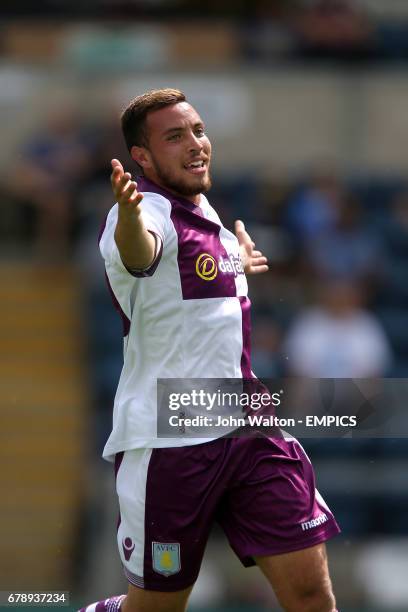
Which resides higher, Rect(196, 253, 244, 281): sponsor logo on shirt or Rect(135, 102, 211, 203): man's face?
Rect(135, 102, 211, 203): man's face

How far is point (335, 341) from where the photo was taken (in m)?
9.51

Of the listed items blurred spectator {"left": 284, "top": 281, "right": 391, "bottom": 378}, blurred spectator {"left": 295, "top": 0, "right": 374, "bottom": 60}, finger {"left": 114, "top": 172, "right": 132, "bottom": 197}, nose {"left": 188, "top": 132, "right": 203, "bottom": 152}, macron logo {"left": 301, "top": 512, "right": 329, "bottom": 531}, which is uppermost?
blurred spectator {"left": 295, "top": 0, "right": 374, "bottom": 60}

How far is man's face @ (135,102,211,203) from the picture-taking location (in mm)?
4773

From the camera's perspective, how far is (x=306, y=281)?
34.3 ft

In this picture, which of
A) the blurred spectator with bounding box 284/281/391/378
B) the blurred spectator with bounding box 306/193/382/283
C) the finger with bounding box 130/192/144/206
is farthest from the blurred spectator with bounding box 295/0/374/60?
the finger with bounding box 130/192/144/206

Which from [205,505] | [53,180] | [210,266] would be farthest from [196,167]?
[53,180]

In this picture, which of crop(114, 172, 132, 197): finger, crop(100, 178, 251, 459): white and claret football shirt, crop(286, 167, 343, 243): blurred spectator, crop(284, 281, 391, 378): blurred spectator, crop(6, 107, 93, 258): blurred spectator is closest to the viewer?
Answer: crop(114, 172, 132, 197): finger

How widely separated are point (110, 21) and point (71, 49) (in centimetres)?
48

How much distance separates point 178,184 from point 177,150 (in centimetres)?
12

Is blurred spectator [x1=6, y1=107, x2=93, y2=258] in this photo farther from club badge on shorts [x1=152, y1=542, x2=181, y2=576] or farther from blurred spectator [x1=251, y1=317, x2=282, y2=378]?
club badge on shorts [x1=152, y1=542, x2=181, y2=576]

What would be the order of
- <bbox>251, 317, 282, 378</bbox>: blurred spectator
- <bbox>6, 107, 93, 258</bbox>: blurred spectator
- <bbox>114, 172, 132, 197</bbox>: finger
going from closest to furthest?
<bbox>114, 172, 132, 197</bbox>: finger < <bbox>251, 317, 282, 378</bbox>: blurred spectator < <bbox>6, 107, 93, 258</bbox>: blurred spectator

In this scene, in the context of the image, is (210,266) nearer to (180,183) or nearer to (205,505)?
(180,183)

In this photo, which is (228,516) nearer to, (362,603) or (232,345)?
(232,345)

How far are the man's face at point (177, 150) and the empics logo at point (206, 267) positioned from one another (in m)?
0.26
